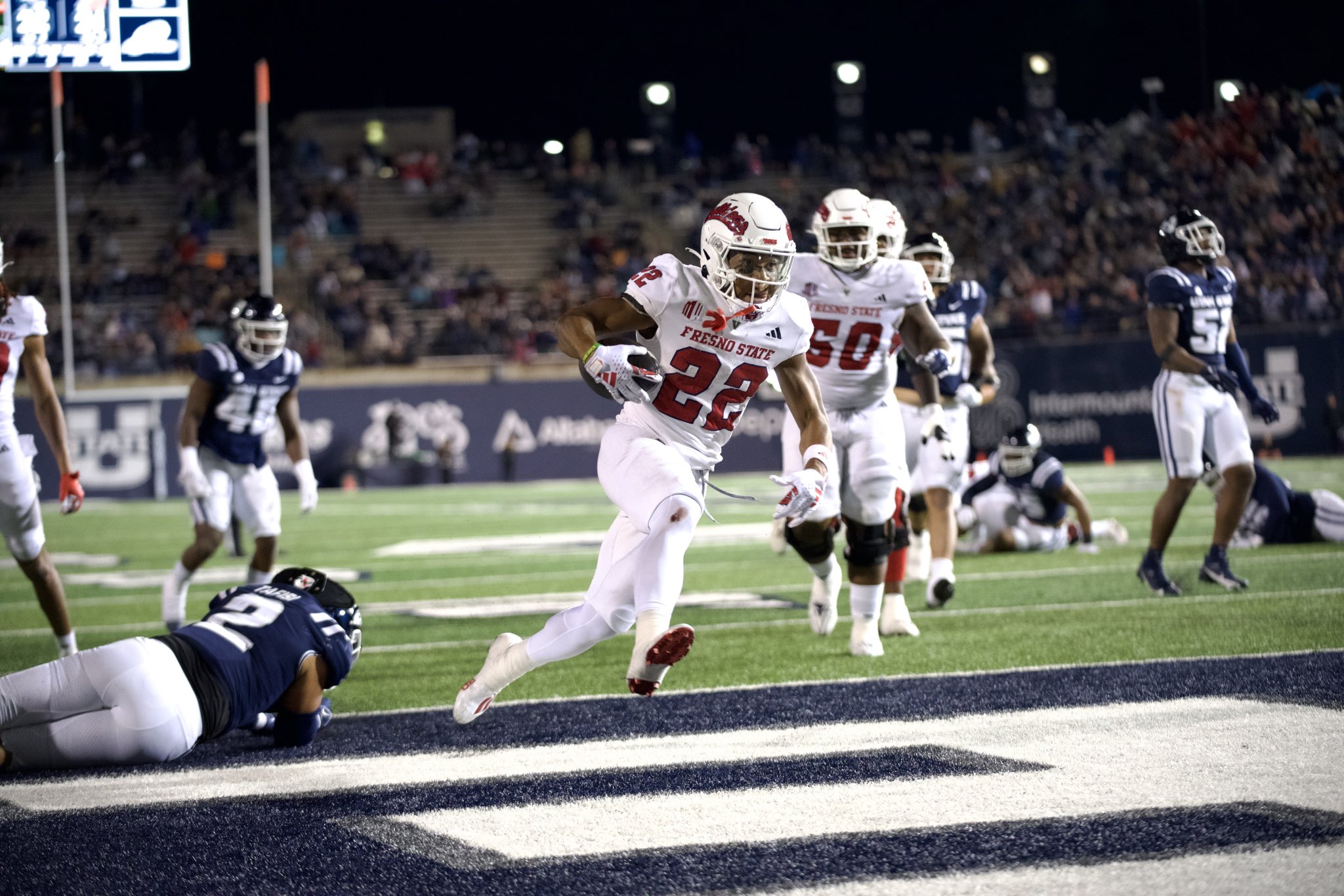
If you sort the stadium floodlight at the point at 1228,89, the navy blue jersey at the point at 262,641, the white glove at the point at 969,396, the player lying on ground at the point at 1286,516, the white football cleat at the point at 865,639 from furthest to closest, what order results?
the stadium floodlight at the point at 1228,89
the player lying on ground at the point at 1286,516
the white glove at the point at 969,396
the white football cleat at the point at 865,639
the navy blue jersey at the point at 262,641

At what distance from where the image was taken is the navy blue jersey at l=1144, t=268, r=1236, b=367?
7223 mm

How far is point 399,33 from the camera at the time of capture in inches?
1400

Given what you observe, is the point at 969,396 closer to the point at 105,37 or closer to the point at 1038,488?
the point at 1038,488

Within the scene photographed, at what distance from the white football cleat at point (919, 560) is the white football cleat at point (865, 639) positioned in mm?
2721

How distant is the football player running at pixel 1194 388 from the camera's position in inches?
282

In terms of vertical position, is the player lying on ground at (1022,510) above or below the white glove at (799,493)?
below

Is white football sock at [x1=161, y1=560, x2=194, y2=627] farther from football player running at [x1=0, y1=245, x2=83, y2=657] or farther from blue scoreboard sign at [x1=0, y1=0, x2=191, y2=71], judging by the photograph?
blue scoreboard sign at [x1=0, y1=0, x2=191, y2=71]

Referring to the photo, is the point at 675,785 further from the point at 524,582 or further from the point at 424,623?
the point at 524,582

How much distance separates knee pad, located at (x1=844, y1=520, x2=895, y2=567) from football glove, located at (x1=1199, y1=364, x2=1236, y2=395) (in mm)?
2054

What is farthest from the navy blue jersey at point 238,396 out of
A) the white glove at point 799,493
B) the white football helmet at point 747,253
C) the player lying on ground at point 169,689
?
the white glove at point 799,493

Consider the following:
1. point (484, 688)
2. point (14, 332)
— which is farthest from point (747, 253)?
point (14, 332)

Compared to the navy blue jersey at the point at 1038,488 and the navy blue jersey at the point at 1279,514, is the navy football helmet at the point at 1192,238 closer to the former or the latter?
the navy blue jersey at the point at 1279,514

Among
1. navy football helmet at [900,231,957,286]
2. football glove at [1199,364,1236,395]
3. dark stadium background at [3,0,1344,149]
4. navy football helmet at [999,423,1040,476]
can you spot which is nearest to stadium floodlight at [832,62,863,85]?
dark stadium background at [3,0,1344,149]

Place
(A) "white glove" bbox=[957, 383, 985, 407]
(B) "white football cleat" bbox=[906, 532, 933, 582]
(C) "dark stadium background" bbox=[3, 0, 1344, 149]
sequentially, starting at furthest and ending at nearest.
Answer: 1. (C) "dark stadium background" bbox=[3, 0, 1344, 149]
2. (B) "white football cleat" bbox=[906, 532, 933, 582]
3. (A) "white glove" bbox=[957, 383, 985, 407]
